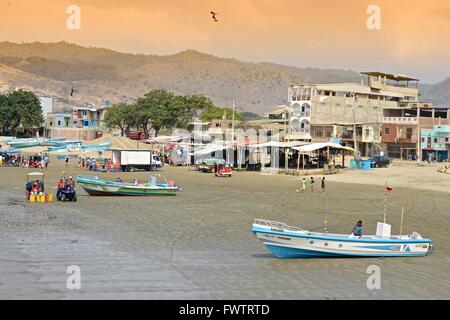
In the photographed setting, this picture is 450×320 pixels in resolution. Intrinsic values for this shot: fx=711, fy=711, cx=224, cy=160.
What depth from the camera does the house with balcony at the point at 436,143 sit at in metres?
86.1

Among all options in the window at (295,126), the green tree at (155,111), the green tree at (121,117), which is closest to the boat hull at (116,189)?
the window at (295,126)

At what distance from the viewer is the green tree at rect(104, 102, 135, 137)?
386ft

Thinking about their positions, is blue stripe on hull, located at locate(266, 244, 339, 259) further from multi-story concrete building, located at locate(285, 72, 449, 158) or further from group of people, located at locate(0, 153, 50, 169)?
multi-story concrete building, located at locate(285, 72, 449, 158)

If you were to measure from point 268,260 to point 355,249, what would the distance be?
317cm

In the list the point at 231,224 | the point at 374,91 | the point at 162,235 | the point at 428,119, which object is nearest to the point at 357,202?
the point at 231,224

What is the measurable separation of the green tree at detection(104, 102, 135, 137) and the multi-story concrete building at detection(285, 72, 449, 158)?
31.6 metres

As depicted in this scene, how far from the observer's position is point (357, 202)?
43406 millimetres

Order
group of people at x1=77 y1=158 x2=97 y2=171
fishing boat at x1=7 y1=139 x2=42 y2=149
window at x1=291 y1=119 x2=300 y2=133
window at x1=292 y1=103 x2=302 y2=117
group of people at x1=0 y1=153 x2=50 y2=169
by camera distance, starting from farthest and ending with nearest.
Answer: window at x1=292 y1=103 x2=302 y2=117, window at x1=291 y1=119 x2=300 y2=133, fishing boat at x1=7 y1=139 x2=42 y2=149, group of people at x1=0 y1=153 x2=50 y2=169, group of people at x1=77 y1=158 x2=97 y2=171

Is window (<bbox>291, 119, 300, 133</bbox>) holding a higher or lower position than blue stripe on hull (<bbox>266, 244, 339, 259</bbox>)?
higher

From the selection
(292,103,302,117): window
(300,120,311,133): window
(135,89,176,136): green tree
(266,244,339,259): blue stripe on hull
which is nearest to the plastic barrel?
(300,120,311,133): window

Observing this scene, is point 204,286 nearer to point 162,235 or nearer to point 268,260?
point 268,260

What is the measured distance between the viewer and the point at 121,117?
388 feet

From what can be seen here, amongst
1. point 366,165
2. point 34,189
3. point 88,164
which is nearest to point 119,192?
point 34,189
